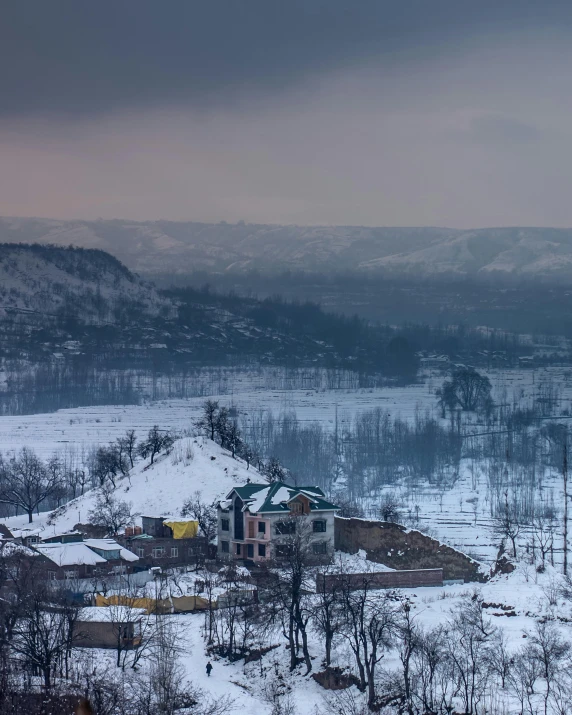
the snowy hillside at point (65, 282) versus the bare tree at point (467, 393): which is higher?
the snowy hillside at point (65, 282)

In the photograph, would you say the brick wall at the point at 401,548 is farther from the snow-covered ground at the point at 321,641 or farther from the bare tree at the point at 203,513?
the bare tree at the point at 203,513

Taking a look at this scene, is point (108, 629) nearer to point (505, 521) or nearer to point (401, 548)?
point (401, 548)

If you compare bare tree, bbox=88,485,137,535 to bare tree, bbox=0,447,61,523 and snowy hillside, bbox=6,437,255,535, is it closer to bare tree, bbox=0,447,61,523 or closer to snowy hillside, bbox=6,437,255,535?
snowy hillside, bbox=6,437,255,535

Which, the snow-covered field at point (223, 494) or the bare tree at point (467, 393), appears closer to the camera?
the snow-covered field at point (223, 494)

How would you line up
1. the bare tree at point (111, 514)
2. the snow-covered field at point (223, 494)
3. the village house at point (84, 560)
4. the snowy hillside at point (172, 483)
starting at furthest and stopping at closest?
the snowy hillside at point (172, 483), the bare tree at point (111, 514), the village house at point (84, 560), the snow-covered field at point (223, 494)

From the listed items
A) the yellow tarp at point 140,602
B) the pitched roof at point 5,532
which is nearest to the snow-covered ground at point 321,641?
the yellow tarp at point 140,602

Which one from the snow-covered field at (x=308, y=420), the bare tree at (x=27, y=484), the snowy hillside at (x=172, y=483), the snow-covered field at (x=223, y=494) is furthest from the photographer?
the bare tree at (x=27, y=484)

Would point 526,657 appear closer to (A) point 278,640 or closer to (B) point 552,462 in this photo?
(A) point 278,640

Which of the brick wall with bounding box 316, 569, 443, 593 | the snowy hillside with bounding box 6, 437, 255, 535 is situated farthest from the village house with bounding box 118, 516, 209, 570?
the brick wall with bounding box 316, 569, 443, 593
